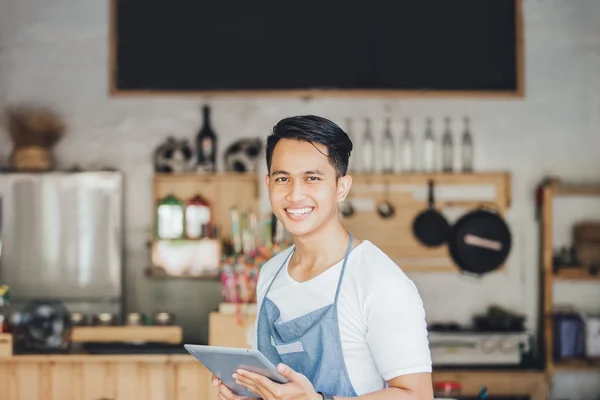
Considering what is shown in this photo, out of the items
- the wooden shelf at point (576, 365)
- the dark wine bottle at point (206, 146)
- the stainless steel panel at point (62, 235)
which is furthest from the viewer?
the dark wine bottle at point (206, 146)

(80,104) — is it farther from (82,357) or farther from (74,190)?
(82,357)

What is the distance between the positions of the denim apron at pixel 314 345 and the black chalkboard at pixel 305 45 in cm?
369

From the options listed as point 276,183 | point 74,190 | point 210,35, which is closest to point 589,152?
point 210,35

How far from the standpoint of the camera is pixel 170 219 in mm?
5383

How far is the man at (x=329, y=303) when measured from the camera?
169 centimetres

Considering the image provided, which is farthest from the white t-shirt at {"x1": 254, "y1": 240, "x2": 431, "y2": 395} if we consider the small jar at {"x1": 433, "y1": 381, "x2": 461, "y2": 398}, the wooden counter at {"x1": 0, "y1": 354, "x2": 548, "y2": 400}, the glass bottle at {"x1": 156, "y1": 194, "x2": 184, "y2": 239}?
the glass bottle at {"x1": 156, "y1": 194, "x2": 184, "y2": 239}

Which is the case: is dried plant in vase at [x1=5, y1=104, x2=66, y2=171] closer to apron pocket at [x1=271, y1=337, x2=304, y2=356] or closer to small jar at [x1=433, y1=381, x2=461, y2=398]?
small jar at [x1=433, y1=381, x2=461, y2=398]

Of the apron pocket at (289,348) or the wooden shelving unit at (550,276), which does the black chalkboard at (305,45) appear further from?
the apron pocket at (289,348)

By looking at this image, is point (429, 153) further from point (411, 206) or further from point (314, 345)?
point (314, 345)

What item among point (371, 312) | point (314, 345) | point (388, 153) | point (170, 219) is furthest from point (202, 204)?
point (371, 312)

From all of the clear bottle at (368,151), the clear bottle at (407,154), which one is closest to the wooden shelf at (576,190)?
the clear bottle at (407,154)

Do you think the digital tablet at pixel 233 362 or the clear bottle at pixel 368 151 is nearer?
the digital tablet at pixel 233 362

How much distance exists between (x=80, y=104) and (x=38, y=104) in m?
0.29

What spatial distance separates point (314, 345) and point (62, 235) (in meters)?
3.77
